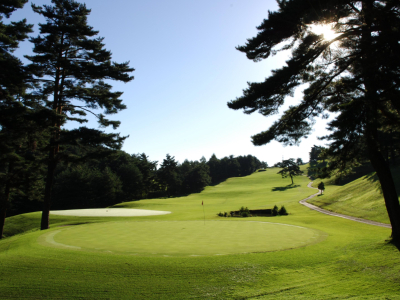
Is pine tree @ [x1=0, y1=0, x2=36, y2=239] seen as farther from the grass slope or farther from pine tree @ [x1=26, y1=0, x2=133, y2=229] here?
the grass slope

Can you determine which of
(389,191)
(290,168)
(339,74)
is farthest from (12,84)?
(290,168)

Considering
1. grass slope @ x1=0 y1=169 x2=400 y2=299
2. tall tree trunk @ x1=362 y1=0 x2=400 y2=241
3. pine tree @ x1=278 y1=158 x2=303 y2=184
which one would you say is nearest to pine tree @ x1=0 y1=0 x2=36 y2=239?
grass slope @ x1=0 y1=169 x2=400 y2=299

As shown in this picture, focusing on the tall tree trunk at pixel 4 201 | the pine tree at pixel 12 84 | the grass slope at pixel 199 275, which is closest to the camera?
the grass slope at pixel 199 275

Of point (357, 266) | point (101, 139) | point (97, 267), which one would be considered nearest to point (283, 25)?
point (357, 266)

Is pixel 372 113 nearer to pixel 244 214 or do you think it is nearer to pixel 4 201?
pixel 244 214

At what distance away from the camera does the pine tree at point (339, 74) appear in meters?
7.96

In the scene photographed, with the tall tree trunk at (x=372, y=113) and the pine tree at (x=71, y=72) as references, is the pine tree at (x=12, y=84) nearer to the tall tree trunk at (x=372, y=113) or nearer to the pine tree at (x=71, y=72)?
the pine tree at (x=71, y=72)

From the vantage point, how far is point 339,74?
1038cm

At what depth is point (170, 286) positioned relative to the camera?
5613 mm

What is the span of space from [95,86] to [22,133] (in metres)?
6.49

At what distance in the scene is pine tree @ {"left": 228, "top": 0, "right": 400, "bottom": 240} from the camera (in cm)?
796

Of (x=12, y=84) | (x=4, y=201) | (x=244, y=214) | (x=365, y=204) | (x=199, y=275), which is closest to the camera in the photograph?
(x=199, y=275)

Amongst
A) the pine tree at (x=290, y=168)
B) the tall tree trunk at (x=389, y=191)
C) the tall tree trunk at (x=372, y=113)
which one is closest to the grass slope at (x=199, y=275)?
the tall tree trunk at (x=389, y=191)

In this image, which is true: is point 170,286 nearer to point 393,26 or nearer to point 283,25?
point 283,25
